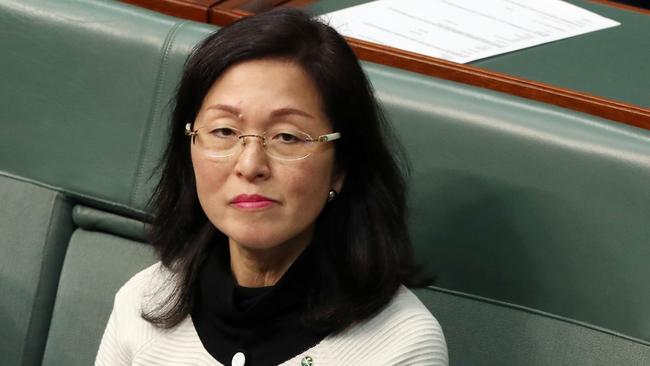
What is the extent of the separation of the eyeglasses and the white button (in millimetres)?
259

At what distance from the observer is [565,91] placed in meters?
1.83

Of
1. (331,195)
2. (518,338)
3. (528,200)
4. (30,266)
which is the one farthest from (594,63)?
(30,266)

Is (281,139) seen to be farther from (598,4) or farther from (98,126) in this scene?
(598,4)

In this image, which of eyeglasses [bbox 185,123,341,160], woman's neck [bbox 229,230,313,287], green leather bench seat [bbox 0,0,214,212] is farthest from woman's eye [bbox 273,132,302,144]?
green leather bench seat [bbox 0,0,214,212]

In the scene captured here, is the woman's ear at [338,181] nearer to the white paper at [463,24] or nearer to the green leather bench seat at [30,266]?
the white paper at [463,24]

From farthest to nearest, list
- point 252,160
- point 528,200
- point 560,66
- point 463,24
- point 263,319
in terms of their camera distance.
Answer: point 463,24 < point 560,66 < point 528,200 < point 263,319 < point 252,160

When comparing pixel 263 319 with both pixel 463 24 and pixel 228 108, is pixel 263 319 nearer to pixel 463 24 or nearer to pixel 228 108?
pixel 228 108

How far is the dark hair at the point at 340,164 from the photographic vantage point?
1.57 meters

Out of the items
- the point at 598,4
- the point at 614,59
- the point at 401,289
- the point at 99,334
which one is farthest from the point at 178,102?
the point at 598,4

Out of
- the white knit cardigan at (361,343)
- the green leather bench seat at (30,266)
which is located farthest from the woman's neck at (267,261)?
the green leather bench seat at (30,266)

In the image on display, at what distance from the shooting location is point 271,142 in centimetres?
154

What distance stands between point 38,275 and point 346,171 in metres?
0.69

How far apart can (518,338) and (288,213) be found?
41 cm


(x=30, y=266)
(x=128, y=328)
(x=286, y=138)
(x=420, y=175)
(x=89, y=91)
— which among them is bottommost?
(x=30, y=266)
